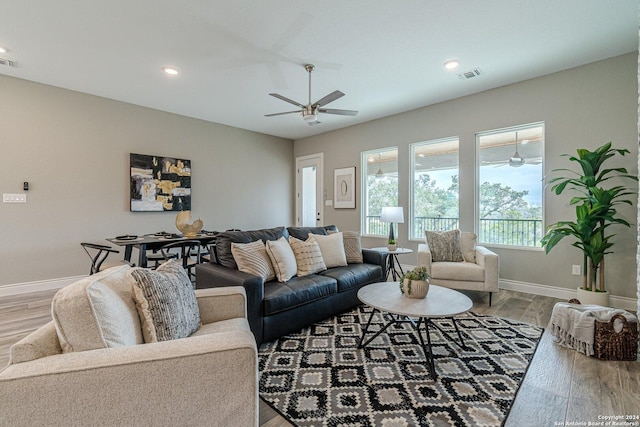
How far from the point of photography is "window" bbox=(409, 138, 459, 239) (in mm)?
4672

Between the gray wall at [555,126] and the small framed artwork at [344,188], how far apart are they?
1.06m

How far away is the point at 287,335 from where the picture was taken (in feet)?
8.54

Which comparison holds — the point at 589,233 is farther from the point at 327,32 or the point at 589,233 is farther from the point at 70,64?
the point at 70,64

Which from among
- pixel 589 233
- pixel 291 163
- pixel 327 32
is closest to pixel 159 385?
pixel 327 32

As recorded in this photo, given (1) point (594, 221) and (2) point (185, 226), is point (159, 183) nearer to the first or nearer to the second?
(2) point (185, 226)

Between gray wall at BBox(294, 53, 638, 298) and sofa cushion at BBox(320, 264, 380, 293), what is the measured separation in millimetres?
1799

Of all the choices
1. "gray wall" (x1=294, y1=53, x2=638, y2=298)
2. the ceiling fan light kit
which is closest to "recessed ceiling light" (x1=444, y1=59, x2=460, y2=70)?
"gray wall" (x1=294, y1=53, x2=638, y2=298)

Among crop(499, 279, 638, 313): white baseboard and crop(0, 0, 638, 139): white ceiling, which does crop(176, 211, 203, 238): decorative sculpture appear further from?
crop(499, 279, 638, 313): white baseboard

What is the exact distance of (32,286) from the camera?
3898mm

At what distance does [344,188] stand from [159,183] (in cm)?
339

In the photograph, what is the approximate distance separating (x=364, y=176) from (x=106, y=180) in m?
4.33

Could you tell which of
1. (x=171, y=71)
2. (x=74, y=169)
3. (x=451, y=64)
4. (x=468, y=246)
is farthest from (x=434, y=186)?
(x=74, y=169)

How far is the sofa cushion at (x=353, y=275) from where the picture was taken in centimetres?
301

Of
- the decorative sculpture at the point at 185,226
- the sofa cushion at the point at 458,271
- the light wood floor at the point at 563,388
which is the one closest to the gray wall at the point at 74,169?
the decorative sculpture at the point at 185,226
